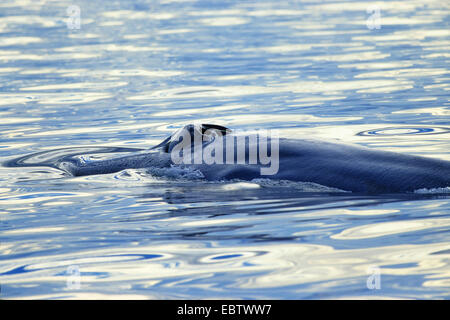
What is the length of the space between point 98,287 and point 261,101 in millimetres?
10268

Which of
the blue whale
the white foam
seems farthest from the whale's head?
the white foam

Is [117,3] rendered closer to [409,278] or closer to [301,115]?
[301,115]

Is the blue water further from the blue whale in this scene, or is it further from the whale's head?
the whale's head

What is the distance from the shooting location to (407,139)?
11.3 metres

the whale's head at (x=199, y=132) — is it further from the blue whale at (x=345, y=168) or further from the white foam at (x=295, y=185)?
the white foam at (x=295, y=185)

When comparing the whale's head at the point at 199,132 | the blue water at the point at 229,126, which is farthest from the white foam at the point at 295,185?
the whale's head at the point at 199,132

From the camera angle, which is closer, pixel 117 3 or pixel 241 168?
pixel 241 168

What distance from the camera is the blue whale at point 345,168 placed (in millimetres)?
7207

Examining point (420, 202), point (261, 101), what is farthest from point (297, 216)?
point (261, 101)

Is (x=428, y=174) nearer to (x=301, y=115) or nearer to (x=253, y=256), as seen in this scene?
(x=253, y=256)

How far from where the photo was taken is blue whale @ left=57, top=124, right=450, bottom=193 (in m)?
7.21

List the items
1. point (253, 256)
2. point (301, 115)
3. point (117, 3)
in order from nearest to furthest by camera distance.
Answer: point (253, 256)
point (301, 115)
point (117, 3)

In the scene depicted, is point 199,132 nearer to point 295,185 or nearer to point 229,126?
point 295,185
